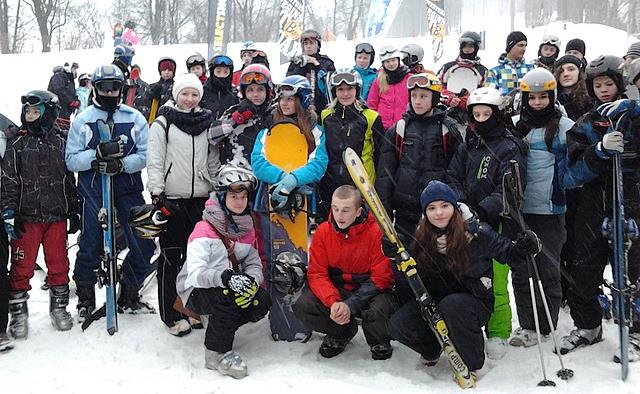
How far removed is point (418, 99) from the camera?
4688mm

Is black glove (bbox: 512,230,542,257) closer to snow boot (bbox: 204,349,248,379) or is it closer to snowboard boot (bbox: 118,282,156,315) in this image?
snow boot (bbox: 204,349,248,379)

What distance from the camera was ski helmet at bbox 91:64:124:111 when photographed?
497cm

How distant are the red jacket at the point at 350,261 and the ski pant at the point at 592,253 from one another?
1.46 metres

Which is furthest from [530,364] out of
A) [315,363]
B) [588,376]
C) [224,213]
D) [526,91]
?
[224,213]

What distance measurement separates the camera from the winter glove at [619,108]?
4.02m

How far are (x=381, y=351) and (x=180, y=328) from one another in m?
1.78

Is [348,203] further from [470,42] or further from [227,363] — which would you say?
[470,42]

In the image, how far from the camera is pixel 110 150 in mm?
4863

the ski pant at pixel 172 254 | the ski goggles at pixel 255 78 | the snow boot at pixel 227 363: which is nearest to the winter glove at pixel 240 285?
the snow boot at pixel 227 363

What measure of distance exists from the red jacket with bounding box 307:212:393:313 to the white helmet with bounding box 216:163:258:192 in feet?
2.21

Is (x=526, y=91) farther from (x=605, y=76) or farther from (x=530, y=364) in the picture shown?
(x=530, y=364)

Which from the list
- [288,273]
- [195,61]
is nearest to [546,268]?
[288,273]

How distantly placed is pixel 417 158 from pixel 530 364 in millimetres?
1817

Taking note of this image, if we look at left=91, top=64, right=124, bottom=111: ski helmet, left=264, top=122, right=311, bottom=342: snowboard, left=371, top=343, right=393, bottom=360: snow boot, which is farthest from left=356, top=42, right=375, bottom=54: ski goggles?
left=371, top=343, right=393, bottom=360: snow boot
